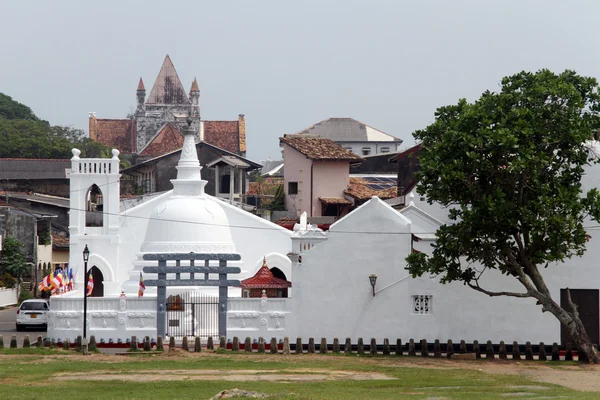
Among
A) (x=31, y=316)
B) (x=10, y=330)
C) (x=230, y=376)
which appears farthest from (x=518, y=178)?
(x=10, y=330)

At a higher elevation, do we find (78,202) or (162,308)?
(78,202)

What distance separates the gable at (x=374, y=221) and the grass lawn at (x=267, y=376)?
5.01 meters

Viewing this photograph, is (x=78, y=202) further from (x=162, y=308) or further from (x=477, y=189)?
(x=477, y=189)

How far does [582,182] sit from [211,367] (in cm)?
1424

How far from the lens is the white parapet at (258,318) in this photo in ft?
129

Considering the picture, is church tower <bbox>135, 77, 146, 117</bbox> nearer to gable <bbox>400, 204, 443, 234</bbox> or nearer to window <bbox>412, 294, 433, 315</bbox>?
gable <bbox>400, 204, 443, 234</bbox>

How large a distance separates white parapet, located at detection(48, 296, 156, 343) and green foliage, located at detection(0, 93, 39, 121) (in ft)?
335

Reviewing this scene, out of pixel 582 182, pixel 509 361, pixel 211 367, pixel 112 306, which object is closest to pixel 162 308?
pixel 112 306

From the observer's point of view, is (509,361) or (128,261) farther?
(128,261)

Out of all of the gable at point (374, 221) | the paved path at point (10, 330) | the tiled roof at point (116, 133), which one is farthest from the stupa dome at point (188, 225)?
the tiled roof at point (116, 133)

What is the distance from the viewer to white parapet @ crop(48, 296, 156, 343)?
39656 mm

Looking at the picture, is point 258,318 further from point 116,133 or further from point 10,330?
point 116,133

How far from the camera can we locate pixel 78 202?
49812 mm

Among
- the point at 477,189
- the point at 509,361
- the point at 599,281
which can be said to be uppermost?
the point at 477,189
